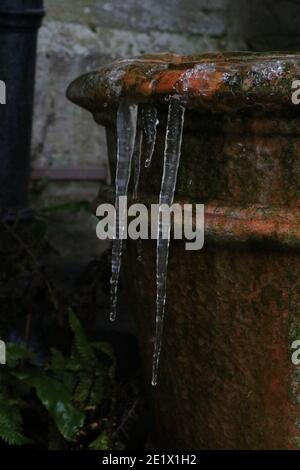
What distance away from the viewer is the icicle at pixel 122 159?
181cm

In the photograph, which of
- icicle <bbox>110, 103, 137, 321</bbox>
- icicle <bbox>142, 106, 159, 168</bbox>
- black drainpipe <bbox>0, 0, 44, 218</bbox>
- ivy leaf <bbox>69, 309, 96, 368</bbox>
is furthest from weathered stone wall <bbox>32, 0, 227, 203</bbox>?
icicle <bbox>142, 106, 159, 168</bbox>

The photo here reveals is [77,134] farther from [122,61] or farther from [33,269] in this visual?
[122,61]

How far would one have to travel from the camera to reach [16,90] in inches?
→ 111

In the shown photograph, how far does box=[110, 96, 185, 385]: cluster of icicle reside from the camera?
172 centimetres

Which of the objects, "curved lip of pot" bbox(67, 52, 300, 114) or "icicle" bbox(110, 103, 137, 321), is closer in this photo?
"curved lip of pot" bbox(67, 52, 300, 114)

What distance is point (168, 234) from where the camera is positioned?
1.77 meters

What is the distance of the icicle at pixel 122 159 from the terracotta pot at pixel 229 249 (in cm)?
4

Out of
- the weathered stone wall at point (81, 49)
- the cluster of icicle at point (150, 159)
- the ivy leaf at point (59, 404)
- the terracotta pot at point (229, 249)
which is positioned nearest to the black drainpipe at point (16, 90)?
the weathered stone wall at point (81, 49)

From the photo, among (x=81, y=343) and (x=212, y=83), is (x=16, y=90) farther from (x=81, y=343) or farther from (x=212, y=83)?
(x=212, y=83)

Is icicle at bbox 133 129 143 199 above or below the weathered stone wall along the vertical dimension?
below

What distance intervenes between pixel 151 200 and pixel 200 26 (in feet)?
6.72

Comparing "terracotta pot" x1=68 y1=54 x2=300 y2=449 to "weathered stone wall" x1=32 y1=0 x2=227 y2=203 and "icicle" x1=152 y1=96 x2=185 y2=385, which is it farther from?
"weathered stone wall" x1=32 y1=0 x2=227 y2=203

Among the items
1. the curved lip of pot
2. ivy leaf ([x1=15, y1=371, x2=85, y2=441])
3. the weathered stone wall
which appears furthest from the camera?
the weathered stone wall

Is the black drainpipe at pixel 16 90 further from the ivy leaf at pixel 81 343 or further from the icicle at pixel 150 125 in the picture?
the icicle at pixel 150 125
